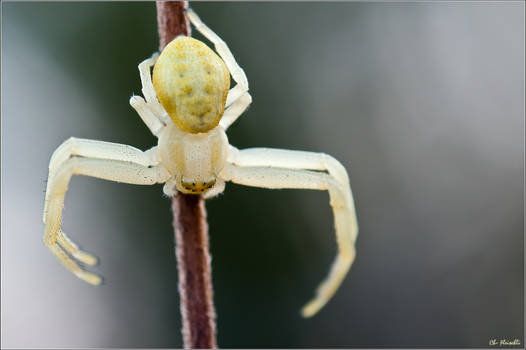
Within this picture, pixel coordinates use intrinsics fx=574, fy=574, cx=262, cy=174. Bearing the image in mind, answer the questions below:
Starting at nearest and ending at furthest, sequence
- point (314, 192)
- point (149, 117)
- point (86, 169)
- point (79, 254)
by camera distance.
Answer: point (86, 169), point (149, 117), point (79, 254), point (314, 192)

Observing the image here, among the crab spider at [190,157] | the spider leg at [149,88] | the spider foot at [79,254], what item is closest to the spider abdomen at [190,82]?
the crab spider at [190,157]

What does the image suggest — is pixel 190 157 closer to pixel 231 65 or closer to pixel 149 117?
pixel 149 117

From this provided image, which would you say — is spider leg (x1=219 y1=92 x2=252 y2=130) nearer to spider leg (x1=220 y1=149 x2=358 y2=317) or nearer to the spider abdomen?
spider leg (x1=220 y1=149 x2=358 y2=317)

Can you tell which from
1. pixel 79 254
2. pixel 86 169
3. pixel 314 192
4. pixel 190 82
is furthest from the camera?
pixel 314 192

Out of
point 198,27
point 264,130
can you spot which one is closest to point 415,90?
point 264,130

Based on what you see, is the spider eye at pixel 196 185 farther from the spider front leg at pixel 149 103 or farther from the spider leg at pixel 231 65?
the spider leg at pixel 231 65

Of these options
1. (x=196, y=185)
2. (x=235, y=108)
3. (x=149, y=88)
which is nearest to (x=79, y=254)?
(x=196, y=185)

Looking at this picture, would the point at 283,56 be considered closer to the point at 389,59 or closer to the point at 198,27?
the point at 389,59

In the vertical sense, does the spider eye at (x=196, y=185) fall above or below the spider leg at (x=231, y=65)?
below
